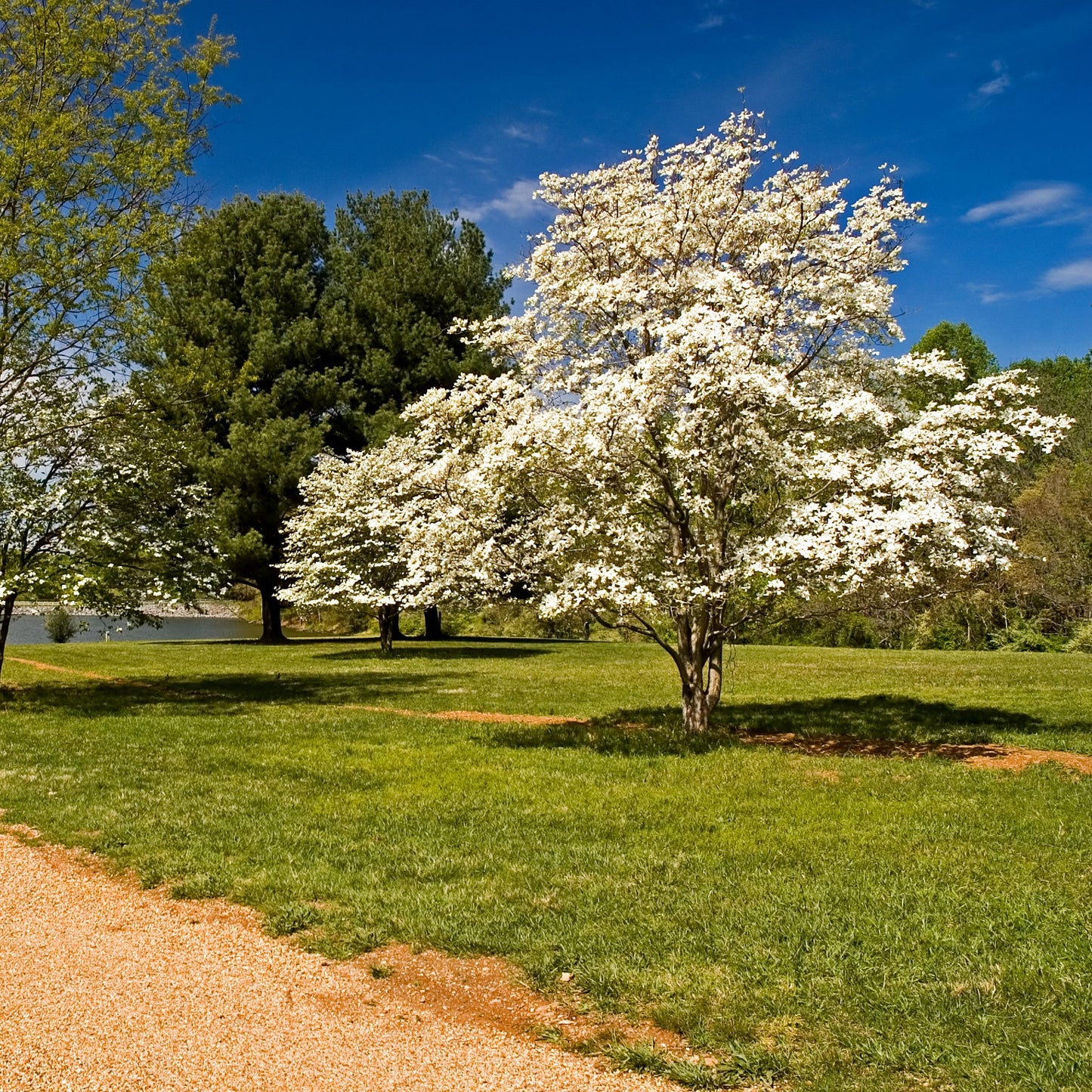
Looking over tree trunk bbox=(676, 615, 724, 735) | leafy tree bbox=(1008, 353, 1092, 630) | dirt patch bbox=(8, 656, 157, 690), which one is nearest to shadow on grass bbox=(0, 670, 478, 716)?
dirt patch bbox=(8, 656, 157, 690)

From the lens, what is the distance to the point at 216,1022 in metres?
4.98

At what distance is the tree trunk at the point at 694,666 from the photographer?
13.2m

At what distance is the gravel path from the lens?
4.45 meters

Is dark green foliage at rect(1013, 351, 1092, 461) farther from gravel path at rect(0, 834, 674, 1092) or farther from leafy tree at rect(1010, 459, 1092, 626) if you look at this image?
gravel path at rect(0, 834, 674, 1092)

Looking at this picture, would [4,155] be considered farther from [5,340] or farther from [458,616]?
[458,616]

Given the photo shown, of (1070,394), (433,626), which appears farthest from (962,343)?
(433,626)

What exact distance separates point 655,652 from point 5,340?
2205 centimetres

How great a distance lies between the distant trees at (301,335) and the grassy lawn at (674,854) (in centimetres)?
1802

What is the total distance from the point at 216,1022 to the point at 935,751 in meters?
10.4

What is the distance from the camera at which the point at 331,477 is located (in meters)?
30.8

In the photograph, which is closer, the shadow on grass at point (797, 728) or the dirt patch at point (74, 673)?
the shadow on grass at point (797, 728)

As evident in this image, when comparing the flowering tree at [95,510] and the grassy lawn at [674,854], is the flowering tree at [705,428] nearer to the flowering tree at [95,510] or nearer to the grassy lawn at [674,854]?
the grassy lawn at [674,854]

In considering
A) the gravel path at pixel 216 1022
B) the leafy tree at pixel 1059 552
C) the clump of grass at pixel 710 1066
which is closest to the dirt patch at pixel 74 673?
the gravel path at pixel 216 1022

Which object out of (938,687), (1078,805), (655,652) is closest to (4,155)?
(1078,805)
